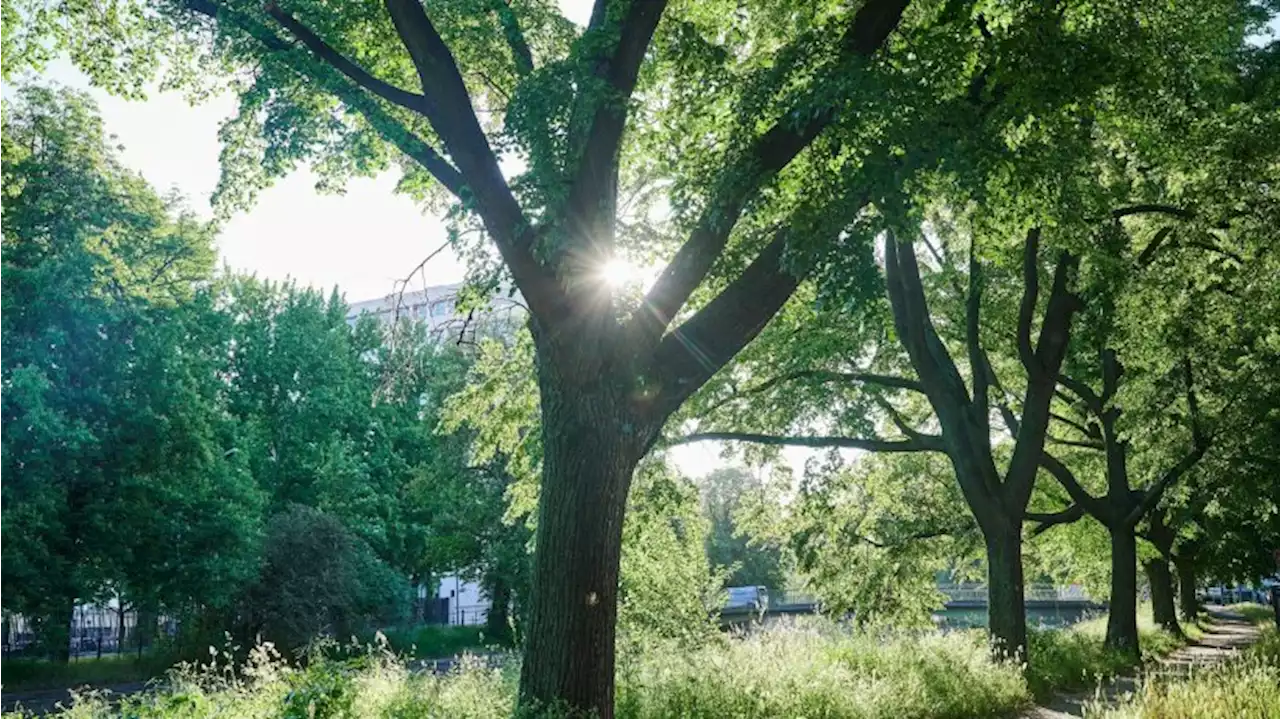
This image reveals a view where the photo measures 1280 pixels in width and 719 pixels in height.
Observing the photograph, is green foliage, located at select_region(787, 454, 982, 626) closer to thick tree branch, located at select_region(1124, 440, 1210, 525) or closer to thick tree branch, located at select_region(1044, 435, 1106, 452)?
thick tree branch, located at select_region(1124, 440, 1210, 525)

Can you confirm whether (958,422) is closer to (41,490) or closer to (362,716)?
(362,716)

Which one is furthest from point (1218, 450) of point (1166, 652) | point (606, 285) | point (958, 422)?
point (606, 285)

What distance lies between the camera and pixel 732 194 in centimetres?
814

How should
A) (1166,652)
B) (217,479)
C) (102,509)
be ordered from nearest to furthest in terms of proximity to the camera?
(1166,652)
(102,509)
(217,479)

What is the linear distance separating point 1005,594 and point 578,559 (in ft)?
34.5

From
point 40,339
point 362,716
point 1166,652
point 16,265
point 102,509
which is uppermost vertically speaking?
point 16,265

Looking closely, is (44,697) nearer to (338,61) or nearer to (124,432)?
(124,432)

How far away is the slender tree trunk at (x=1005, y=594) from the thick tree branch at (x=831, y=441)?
1849mm

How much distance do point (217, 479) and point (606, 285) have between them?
26367 mm

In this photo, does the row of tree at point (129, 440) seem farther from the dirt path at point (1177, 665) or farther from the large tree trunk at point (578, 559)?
the large tree trunk at point (578, 559)

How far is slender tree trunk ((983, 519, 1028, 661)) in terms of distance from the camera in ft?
51.5

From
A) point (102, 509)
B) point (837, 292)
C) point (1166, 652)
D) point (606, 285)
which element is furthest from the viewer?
point (102, 509)

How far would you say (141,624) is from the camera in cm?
3170

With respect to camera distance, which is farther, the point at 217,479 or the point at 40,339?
the point at 217,479
